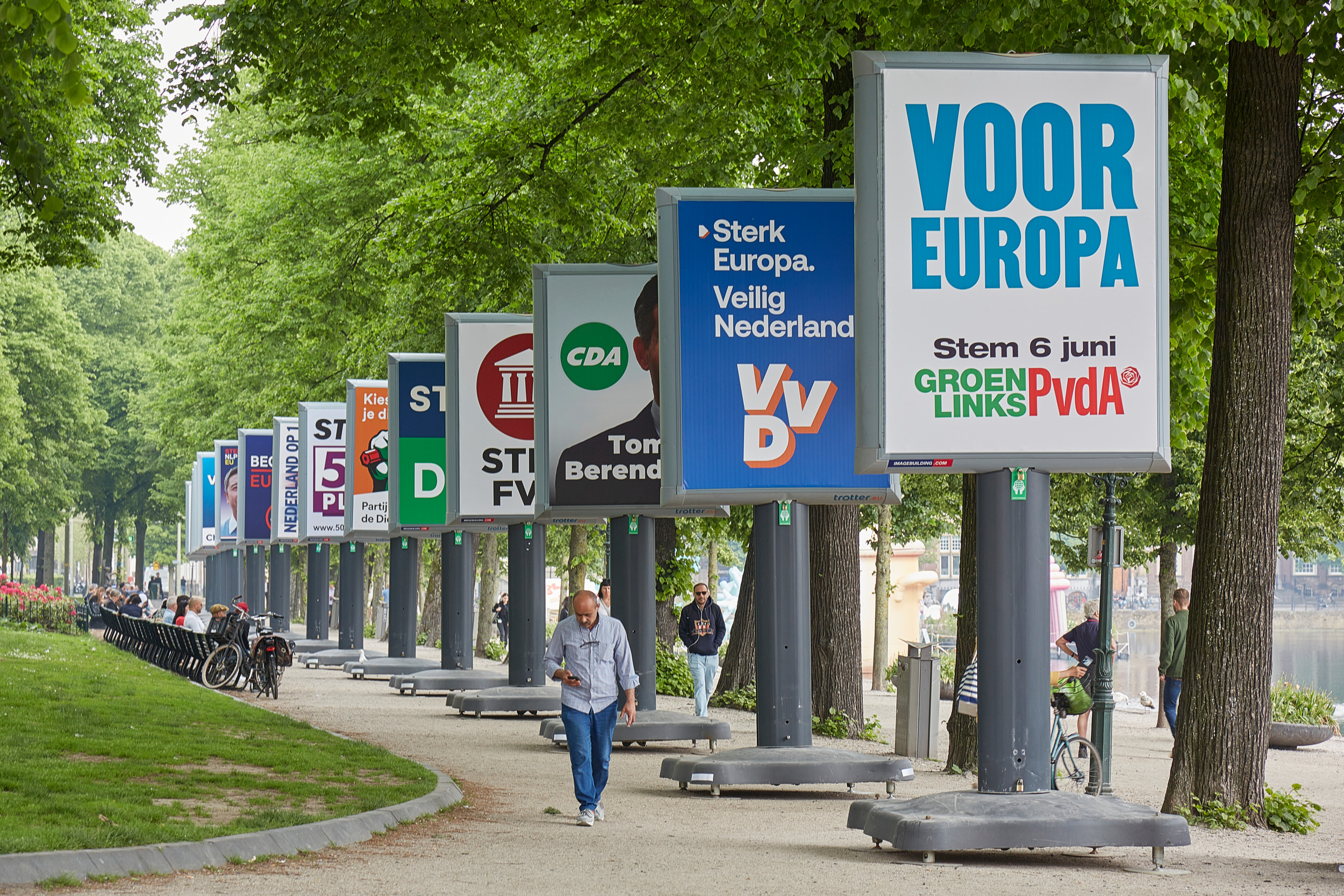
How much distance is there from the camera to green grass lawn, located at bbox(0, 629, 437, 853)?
999 centimetres

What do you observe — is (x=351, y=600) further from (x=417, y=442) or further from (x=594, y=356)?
(x=594, y=356)

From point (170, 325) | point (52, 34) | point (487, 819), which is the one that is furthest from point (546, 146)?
point (170, 325)

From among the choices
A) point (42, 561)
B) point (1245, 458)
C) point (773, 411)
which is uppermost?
point (773, 411)

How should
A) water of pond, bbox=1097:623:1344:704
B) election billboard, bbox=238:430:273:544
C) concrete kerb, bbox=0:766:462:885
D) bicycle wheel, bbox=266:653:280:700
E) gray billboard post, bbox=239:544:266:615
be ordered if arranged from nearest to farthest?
concrete kerb, bbox=0:766:462:885 → bicycle wheel, bbox=266:653:280:700 → election billboard, bbox=238:430:273:544 → gray billboard post, bbox=239:544:266:615 → water of pond, bbox=1097:623:1344:704

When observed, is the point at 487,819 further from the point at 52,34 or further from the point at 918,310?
the point at 52,34

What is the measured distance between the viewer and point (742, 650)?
26.5 metres

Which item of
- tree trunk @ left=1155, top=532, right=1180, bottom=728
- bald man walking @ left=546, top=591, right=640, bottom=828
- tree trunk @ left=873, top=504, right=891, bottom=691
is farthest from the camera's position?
tree trunk @ left=873, top=504, right=891, bottom=691

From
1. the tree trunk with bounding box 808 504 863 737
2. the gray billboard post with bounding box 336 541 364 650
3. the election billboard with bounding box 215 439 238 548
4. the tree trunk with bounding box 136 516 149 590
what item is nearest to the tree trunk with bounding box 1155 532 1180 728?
the tree trunk with bounding box 808 504 863 737

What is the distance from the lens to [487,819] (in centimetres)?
1258

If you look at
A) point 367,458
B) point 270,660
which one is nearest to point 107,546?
point 367,458

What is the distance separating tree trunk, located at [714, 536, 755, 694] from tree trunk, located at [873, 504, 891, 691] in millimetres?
8353

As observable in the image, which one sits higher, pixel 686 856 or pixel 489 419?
pixel 489 419

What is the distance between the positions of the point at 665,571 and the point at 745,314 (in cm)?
1289

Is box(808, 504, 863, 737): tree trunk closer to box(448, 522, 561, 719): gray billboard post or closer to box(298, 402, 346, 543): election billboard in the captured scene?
box(448, 522, 561, 719): gray billboard post
